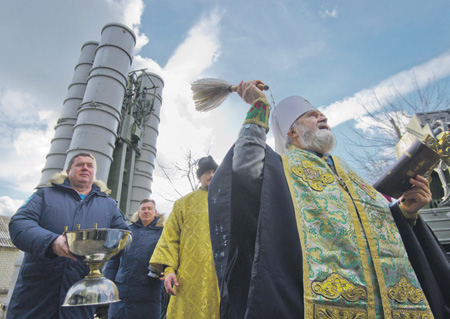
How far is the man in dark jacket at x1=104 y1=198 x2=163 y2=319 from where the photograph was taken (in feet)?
9.64

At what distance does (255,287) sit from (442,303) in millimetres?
1038

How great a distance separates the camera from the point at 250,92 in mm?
1597

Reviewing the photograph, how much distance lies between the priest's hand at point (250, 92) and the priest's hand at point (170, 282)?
1506 mm

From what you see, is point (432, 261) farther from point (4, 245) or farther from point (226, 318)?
point (4, 245)

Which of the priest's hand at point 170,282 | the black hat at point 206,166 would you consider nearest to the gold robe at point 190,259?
the priest's hand at point 170,282

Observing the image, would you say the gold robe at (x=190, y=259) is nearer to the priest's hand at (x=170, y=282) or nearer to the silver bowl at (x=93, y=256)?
the priest's hand at (x=170, y=282)

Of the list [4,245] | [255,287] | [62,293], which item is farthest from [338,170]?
[4,245]

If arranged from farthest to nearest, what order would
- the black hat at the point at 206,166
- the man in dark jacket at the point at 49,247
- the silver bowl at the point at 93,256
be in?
the black hat at the point at 206,166 < the man in dark jacket at the point at 49,247 < the silver bowl at the point at 93,256

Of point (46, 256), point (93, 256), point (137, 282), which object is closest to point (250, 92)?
point (93, 256)

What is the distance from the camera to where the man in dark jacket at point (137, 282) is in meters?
2.94

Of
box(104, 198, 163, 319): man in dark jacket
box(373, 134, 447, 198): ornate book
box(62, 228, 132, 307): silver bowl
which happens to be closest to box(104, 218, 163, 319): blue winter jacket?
box(104, 198, 163, 319): man in dark jacket

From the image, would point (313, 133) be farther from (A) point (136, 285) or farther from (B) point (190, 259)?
(A) point (136, 285)

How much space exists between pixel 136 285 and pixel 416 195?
2.79 metres

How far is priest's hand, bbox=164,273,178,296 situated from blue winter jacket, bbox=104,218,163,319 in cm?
91
